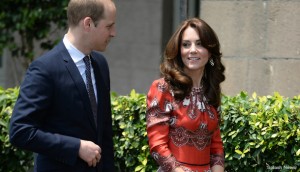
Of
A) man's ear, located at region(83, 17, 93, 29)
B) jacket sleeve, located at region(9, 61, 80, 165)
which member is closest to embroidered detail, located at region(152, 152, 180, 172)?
jacket sleeve, located at region(9, 61, 80, 165)

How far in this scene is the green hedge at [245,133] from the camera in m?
5.59

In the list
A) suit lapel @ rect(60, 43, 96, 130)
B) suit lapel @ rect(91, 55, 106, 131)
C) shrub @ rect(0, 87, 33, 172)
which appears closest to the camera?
suit lapel @ rect(60, 43, 96, 130)

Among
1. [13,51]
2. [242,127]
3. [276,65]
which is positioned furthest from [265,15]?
[13,51]

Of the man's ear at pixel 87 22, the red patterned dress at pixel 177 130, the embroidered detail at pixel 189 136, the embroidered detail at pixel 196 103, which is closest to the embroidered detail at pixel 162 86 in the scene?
the red patterned dress at pixel 177 130

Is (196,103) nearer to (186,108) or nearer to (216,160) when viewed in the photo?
(186,108)

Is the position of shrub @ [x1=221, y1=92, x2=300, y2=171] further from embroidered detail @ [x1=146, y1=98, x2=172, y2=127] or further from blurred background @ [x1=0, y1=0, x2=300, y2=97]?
embroidered detail @ [x1=146, y1=98, x2=172, y2=127]

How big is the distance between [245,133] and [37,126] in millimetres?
2103

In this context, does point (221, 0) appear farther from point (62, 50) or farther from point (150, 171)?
point (62, 50)

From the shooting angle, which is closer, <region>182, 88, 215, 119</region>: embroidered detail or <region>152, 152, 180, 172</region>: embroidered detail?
<region>152, 152, 180, 172</region>: embroidered detail

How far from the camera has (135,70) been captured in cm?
1150

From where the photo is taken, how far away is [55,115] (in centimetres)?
422

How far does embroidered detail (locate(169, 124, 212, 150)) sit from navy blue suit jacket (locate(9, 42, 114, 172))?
0.44 m

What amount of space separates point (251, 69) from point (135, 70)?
14.6ft

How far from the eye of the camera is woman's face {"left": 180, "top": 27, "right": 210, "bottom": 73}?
456 centimetres
